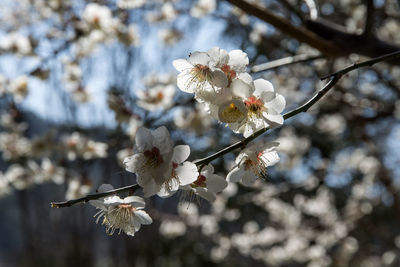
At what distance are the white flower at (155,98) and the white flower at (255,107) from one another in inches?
50.7

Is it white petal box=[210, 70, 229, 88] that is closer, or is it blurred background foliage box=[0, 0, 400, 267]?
white petal box=[210, 70, 229, 88]

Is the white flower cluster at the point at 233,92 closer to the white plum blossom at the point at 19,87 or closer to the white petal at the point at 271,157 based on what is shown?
the white petal at the point at 271,157

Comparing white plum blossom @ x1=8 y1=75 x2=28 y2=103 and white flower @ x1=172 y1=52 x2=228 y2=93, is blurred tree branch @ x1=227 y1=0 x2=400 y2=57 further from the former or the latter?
white plum blossom @ x1=8 y1=75 x2=28 y2=103

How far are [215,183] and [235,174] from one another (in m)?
0.04

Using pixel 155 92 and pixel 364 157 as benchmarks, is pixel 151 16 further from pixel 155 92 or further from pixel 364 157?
pixel 364 157

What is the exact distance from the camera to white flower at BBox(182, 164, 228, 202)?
64cm

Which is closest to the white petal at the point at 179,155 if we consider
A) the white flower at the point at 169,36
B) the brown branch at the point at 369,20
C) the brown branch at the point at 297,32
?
the brown branch at the point at 297,32

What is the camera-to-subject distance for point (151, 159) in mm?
614

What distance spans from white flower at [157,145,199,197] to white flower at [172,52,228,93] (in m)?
0.10

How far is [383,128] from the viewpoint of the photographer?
375 centimetres

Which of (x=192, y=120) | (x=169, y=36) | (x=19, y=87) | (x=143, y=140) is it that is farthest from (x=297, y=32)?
(x=169, y=36)

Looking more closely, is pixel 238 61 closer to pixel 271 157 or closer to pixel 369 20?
pixel 271 157

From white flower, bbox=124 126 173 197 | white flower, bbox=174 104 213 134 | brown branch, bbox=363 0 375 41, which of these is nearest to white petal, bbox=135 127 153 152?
white flower, bbox=124 126 173 197

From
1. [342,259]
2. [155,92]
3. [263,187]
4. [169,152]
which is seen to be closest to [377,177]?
[263,187]
